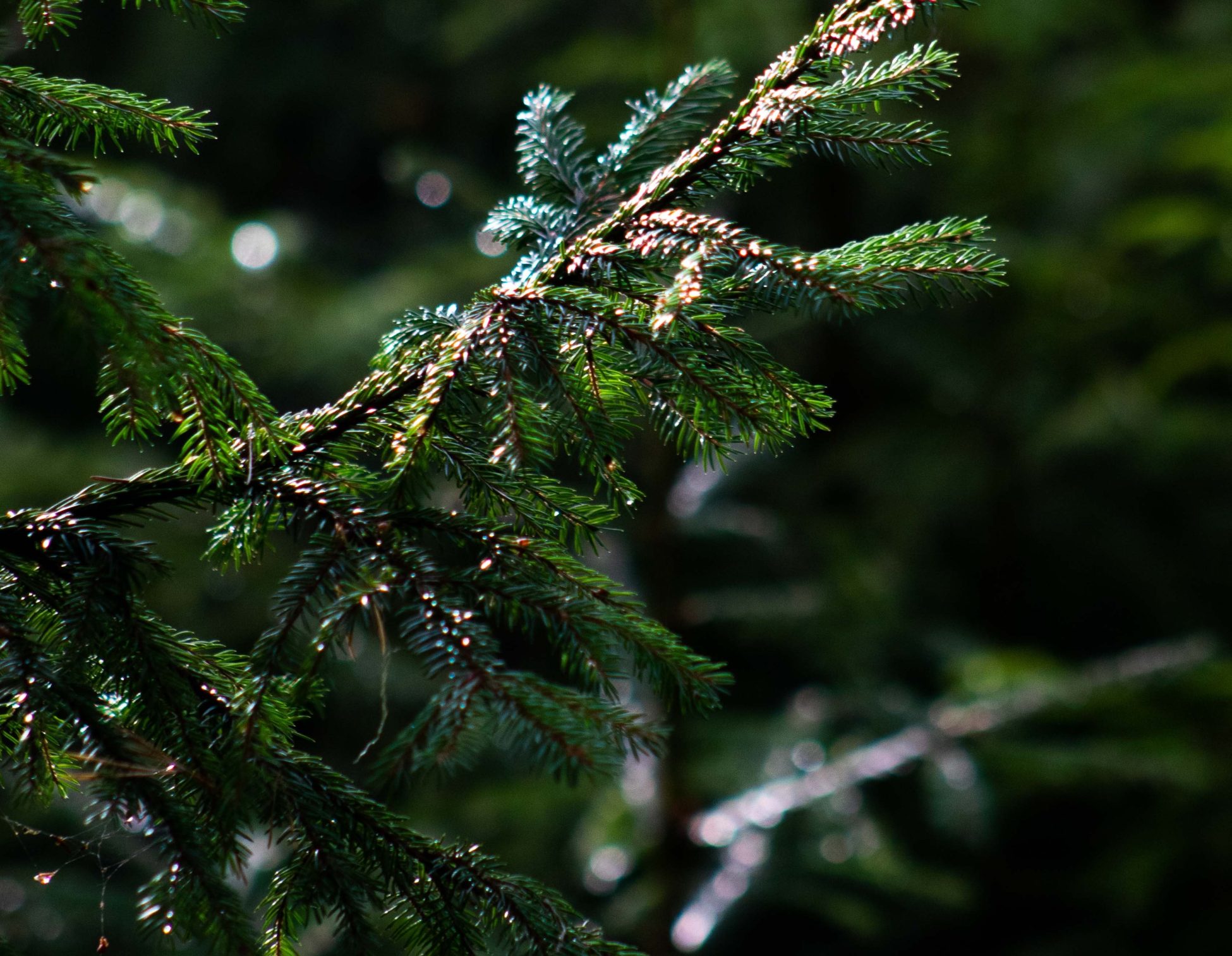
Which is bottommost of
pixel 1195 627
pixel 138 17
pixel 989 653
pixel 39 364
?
pixel 1195 627

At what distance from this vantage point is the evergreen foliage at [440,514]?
20.2 inches

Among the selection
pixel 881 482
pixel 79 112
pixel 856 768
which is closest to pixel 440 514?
pixel 79 112

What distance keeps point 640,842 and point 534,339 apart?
1.35 meters

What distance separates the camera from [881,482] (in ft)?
9.11

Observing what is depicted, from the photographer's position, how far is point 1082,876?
2.34 metres

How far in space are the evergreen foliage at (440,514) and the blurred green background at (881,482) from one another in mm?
1109

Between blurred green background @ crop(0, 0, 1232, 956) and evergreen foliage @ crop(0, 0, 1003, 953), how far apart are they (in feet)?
3.64

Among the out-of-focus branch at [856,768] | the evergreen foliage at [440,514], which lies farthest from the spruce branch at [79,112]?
the out-of-focus branch at [856,768]

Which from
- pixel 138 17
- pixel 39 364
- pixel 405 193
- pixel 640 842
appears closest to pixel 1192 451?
pixel 640 842

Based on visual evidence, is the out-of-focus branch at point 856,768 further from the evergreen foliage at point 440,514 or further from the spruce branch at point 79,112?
the spruce branch at point 79,112

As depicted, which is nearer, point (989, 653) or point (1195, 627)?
point (989, 653)

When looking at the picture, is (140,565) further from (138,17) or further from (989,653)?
(138,17)

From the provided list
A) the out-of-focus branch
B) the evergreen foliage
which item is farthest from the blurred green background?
the evergreen foliage

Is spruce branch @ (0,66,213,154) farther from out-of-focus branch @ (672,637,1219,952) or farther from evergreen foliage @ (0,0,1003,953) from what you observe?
out-of-focus branch @ (672,637,1219,952)
